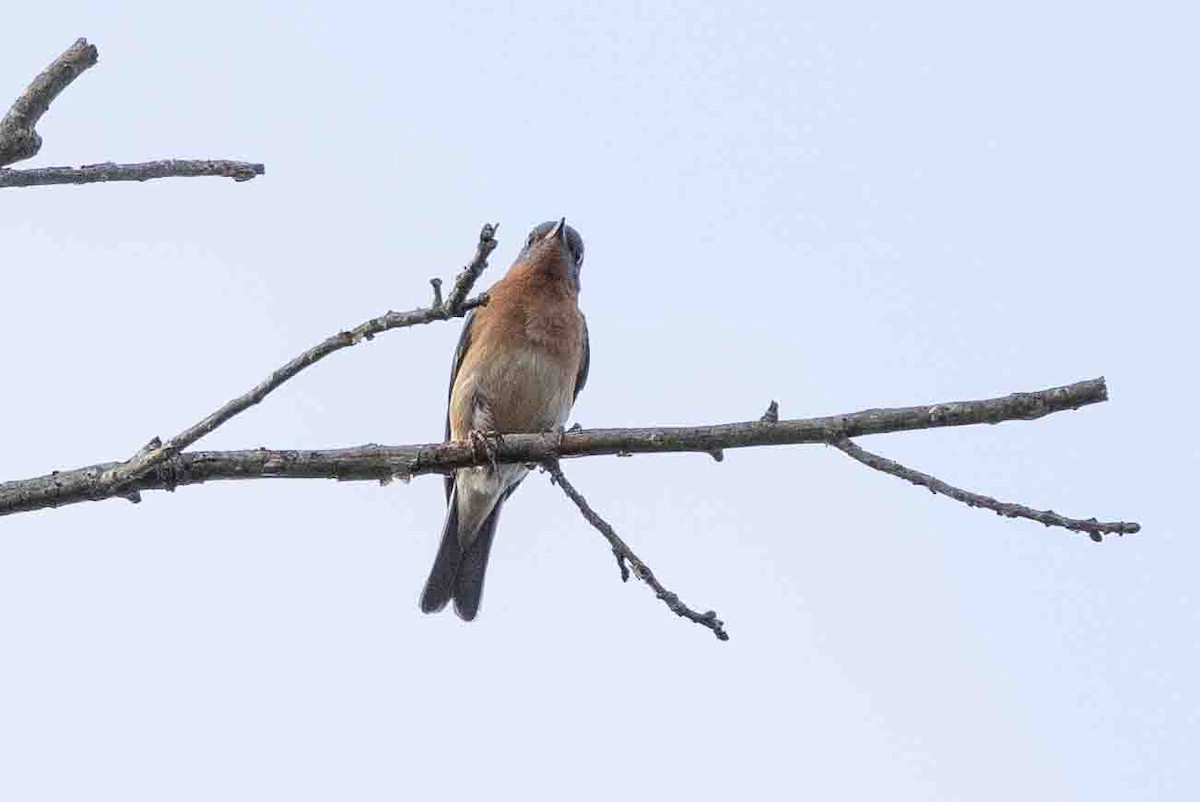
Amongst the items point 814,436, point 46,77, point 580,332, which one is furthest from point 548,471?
point 580,332

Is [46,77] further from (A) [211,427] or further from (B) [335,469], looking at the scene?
(B) [335,469]

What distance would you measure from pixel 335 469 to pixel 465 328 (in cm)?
505

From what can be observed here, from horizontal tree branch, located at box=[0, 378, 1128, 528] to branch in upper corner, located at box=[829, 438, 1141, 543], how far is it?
10 cm

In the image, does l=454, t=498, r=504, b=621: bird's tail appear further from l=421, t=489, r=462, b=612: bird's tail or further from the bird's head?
the bird's head

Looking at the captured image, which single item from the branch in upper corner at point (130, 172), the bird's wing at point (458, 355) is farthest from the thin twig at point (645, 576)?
the bird's wing at point (458, 355)

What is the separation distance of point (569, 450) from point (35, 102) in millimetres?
2042

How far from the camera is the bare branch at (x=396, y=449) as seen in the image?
4.09 m

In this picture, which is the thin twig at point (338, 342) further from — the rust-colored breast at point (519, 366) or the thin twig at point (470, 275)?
the rust-colored breast at point (519, 366)

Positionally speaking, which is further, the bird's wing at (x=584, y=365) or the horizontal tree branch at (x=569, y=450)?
the bird's wing at (x=584, y=365)

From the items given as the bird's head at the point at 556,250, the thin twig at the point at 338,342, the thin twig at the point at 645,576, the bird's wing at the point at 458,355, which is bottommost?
the thin twig at the point at 645,576

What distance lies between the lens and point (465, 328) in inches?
380

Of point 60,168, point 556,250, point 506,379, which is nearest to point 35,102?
point 60,168

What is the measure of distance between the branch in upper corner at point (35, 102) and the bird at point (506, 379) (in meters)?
4.75

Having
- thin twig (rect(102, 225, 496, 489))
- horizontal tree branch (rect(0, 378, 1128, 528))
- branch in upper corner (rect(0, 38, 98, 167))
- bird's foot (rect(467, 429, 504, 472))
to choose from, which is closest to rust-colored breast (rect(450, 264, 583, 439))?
bird's foot (rect(467, 429, 504, 472))
